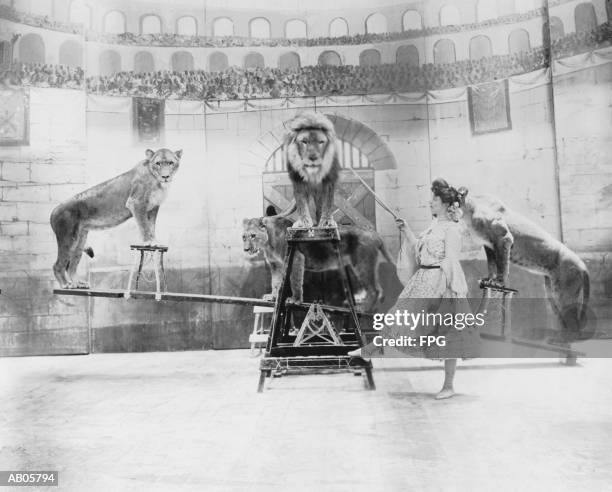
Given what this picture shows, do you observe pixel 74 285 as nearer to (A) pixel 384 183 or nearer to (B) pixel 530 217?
(A) pixel 384 183

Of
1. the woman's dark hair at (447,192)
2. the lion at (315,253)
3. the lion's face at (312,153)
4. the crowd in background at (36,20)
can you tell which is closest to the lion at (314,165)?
the lion's face at (312,153)

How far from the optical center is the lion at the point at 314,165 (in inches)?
191

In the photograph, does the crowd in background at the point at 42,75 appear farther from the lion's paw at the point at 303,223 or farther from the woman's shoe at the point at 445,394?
the woman's shoe at the point at 445,394

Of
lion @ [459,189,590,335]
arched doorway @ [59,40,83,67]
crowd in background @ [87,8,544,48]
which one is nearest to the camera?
crowd in background @ [87,8,544,48]

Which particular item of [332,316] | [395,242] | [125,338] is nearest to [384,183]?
[395,242]

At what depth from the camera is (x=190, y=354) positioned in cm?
534

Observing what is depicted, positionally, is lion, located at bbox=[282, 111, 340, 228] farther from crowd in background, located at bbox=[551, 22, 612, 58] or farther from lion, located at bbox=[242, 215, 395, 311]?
crowd in background, located at bbox=[551, 22, 612, 58]

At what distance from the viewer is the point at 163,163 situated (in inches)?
209

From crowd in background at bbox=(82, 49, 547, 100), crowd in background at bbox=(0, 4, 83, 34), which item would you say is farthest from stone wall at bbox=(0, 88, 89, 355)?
crowd in background at bbox=(0, 4, 83, 34)

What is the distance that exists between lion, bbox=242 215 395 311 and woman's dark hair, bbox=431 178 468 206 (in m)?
0.67

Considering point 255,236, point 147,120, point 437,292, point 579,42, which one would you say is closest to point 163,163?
point 147,120

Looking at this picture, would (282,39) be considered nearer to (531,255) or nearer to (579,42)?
(579,42)

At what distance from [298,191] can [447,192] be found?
1.22m

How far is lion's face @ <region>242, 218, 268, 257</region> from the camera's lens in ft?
17.1
